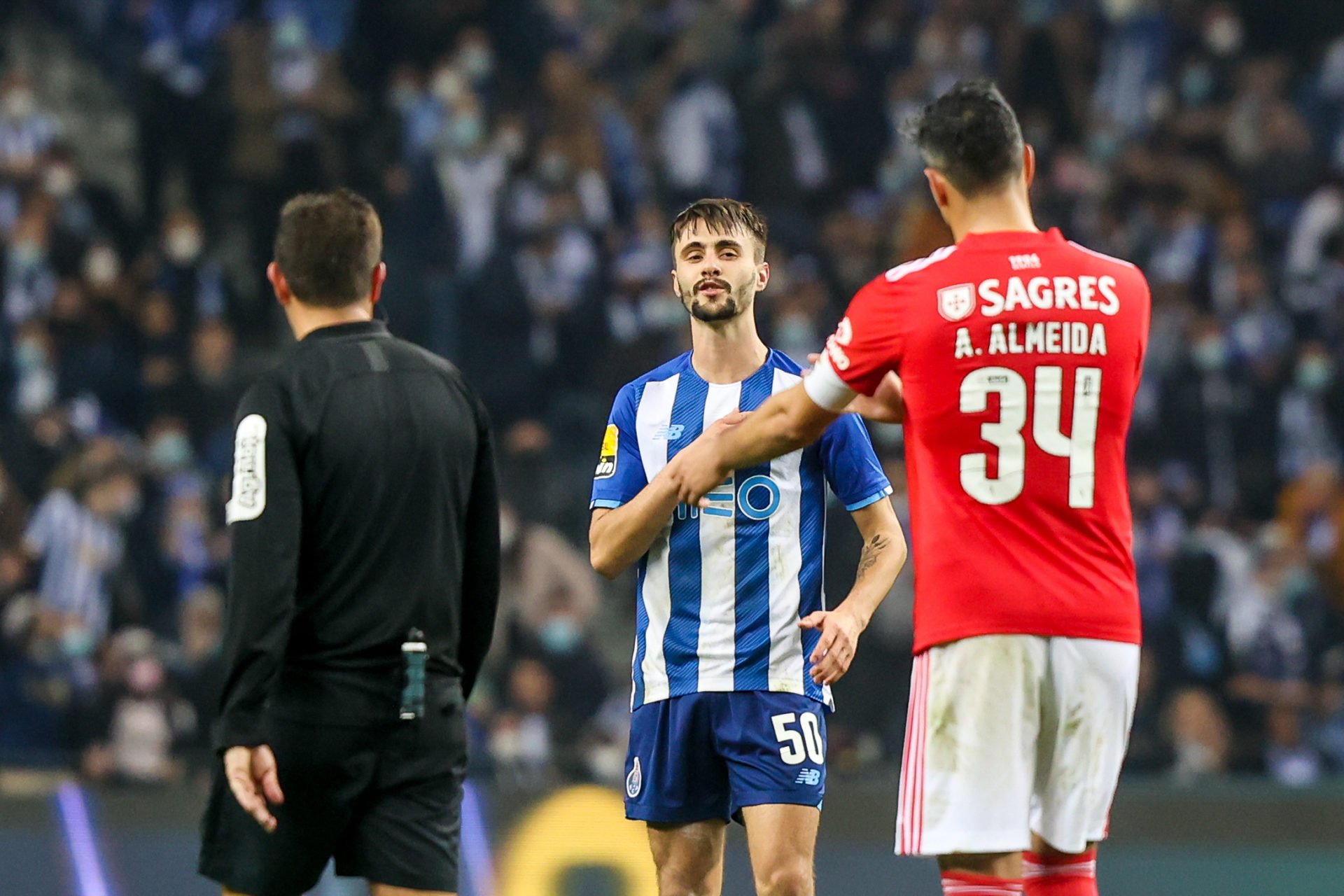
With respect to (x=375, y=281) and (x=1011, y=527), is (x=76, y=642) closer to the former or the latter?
(x=375, y=281)

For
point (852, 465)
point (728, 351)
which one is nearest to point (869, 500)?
point (852, 465)

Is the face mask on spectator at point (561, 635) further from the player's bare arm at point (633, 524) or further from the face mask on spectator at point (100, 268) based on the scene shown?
the player's bare arm at point (633, 524)

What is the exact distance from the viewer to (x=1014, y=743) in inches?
159

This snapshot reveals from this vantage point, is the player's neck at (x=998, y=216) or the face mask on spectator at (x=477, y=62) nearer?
the player's neck at (x=998, y=216)

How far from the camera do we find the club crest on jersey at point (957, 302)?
4078 millimetres

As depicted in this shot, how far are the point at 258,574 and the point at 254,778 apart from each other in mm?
455

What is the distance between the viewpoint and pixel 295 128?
13.5m

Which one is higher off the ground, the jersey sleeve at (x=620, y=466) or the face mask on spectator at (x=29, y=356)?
the face mask on spectator at (x=29, y=356)

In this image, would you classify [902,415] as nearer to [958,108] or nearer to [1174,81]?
[958,108]

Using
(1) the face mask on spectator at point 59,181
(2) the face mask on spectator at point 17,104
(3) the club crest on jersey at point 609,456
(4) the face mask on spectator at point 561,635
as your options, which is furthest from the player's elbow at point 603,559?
(2) the face mask on spectator at point 17,104

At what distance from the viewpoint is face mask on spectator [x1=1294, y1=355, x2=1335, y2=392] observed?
12.3 meters

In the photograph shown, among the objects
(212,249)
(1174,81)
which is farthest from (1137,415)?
(212,249)

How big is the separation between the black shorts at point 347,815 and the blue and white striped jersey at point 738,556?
3.64 feet

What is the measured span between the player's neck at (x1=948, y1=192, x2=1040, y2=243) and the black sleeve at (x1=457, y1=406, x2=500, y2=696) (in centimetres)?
125
